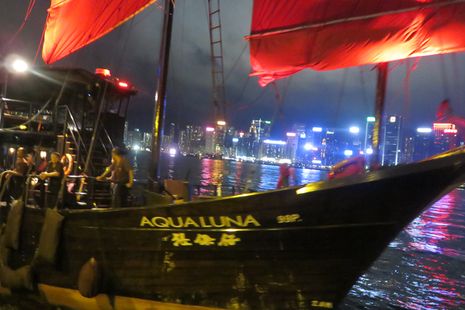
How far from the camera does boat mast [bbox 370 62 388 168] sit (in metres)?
7.43

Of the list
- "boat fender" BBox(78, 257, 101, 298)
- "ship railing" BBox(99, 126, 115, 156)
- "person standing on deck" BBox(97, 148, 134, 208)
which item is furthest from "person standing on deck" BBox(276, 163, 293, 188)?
"ship railing" BBox(99, 126, 115, 156)

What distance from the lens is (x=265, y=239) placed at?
634 cm

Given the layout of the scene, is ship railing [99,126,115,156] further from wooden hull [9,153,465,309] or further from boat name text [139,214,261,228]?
boat name text [139,214,261,228]

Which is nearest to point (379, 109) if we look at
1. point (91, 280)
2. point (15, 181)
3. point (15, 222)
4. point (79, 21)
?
point (91, 280)

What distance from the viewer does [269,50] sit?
1019 cm

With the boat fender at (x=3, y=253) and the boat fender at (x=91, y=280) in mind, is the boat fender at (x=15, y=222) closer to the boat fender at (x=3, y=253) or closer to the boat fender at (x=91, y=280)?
the boat fender at (x=3, y=253)

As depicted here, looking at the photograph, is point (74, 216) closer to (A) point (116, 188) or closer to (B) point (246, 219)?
(A) point (116, 188)

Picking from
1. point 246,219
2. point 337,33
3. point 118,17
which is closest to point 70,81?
point 118,17

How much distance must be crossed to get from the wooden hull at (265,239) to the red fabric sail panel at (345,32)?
2.97 metres

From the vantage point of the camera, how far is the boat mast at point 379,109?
24.4 ft

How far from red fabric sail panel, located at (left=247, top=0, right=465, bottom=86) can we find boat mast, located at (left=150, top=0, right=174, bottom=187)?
1.97m

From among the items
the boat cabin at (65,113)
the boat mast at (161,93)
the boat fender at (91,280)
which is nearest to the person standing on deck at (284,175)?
the boat mast at (161,93)

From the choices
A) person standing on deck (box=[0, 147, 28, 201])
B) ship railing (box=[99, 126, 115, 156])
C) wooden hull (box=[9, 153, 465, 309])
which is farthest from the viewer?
ship railing (box=[99, 126, 115, 156])

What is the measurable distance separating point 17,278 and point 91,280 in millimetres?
2250
